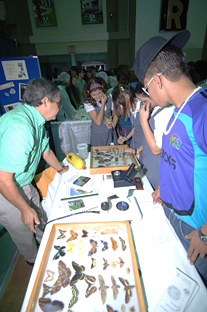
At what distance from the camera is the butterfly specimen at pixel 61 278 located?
738 mm

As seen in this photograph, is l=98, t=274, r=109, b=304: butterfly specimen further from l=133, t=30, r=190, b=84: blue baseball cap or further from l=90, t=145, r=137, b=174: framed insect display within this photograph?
l=133, t=30, r=190, b=84: blue baseball cap

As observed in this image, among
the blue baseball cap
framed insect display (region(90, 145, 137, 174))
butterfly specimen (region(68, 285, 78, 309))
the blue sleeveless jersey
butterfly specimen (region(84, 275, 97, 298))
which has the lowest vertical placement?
framed insect display (region(90, 145, 137, 174))

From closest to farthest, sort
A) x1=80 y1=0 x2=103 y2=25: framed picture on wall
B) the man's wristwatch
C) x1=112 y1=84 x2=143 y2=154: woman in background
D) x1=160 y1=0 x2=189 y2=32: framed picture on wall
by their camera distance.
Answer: the man's wristwatch < x1=112 y1=84 x2=143 y2=154: woman in background < x1=160 y1=0 x2=189 y2=32: framed picture on wall < x1=80 y1=0 x2=103 y2=25: framed picture on wall

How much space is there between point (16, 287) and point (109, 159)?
1.72 m

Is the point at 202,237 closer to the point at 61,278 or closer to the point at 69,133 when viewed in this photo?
the point at 61,278

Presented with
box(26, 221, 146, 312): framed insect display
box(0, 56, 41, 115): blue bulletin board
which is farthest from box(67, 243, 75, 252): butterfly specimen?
box(0, 56, 41, 115): blue bulletin board

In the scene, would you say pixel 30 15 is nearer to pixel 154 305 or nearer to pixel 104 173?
pixel 104 173

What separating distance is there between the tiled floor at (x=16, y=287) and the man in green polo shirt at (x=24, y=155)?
0.55 feet

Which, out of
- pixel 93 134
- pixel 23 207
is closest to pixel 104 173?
pixel 23 207

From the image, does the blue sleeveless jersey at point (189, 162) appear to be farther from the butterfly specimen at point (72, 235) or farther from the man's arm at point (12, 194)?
the man's arm at point (12, 194)

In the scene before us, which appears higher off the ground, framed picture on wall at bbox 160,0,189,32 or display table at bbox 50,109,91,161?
framed picture on wall at bbox 160,0,189,32

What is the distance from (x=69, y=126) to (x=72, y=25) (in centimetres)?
921

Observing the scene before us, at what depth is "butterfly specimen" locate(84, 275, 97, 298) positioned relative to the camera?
725 millimetres

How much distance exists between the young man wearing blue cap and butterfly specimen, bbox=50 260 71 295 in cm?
65
